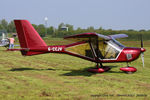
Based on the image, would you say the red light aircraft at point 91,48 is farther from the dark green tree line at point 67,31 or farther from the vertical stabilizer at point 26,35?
the dark green tree line at point 67,31

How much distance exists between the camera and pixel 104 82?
959 cm

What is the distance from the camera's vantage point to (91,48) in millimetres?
12586

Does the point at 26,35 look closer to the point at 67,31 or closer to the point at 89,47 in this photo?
the point at 89,47

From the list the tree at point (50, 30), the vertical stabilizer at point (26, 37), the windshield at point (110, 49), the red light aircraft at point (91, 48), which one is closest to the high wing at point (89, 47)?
the red light aircraft at point (91, 48)

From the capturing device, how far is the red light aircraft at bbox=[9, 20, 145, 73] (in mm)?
11914

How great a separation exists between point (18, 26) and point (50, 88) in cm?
653

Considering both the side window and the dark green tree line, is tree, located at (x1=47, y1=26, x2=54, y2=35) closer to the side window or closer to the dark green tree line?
the dark green tree line

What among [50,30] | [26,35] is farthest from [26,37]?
[50,30]

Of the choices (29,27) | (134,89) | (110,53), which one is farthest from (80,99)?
(29,27)

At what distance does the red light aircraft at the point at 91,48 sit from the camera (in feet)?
39.1

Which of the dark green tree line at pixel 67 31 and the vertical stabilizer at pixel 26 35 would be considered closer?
the vertical stabilizer at pixel 26 35

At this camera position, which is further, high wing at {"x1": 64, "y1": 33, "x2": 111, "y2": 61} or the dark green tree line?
the dark green tree line

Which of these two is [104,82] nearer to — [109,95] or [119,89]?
[119,89]

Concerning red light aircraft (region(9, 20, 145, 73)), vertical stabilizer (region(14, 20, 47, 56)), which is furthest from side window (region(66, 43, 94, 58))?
vertical stabilizer (region(14, 20, 47, 56))
